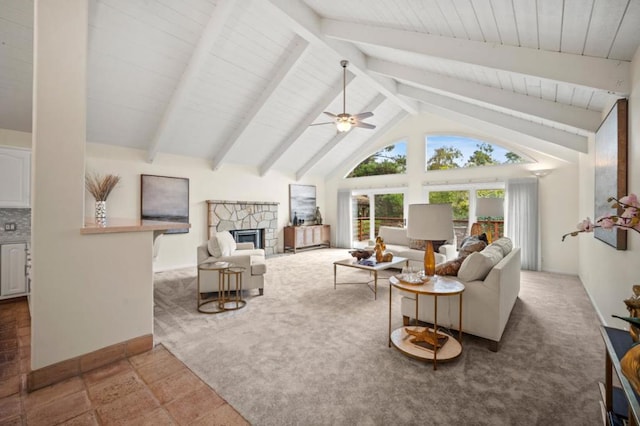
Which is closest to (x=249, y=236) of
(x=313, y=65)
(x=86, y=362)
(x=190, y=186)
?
(x=190, y=186)

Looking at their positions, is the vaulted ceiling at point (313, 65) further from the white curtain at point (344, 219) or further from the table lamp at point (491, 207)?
the white curtain at point (344, 219)

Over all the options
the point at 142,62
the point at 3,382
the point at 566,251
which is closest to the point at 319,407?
the point at 3,382

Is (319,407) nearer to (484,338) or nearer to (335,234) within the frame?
(484,338)

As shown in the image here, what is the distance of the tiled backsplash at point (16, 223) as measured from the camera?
363cm

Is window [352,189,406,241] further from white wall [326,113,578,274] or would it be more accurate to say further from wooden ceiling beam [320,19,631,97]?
wooden ceiling beam [320,19,631,97]

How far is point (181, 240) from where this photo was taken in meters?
5.87

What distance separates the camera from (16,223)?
3.72 m

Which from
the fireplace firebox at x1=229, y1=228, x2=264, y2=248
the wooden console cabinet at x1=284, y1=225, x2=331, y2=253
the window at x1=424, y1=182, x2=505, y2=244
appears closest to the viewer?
the window at x1=424, y1=182, x2=505, y2=244

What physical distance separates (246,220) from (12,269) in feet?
13.3

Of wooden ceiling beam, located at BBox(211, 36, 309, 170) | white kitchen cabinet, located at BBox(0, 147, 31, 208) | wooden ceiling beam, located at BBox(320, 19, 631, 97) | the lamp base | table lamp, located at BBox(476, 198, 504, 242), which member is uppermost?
wooden ceiling beam, located at BBox(211, 36, 309, 170)

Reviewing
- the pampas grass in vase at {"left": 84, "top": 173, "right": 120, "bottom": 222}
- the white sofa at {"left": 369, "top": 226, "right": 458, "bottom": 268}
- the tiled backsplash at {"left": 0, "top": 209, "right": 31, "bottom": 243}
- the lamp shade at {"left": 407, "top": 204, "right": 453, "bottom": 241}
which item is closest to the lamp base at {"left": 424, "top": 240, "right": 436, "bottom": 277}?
the lamp shade at {"left": 407, "top": 204, "right": 453, "bottom": 241}

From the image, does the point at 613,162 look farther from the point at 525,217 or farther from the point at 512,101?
the point at 525,217

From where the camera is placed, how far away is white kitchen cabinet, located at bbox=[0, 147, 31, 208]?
3.50 m

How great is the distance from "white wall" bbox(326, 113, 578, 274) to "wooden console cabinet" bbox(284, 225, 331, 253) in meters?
1.70
